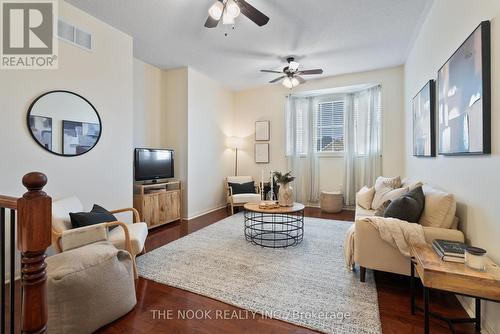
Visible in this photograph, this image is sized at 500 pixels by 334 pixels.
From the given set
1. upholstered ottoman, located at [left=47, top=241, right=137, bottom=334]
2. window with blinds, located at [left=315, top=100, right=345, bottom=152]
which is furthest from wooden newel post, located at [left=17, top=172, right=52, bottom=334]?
window with blinds, located at [left=315, top=100, right=345, bottom=152]

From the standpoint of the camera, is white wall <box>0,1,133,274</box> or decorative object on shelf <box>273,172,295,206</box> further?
decorative object on shelf <box>273,172,295,206</box>

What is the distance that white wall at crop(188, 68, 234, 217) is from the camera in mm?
4879

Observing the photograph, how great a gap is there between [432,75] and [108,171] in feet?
13.7

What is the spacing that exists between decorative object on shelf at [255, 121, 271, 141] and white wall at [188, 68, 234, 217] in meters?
0.72

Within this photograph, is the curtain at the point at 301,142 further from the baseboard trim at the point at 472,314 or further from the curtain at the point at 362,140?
the baseboard trim at the point at 472,314

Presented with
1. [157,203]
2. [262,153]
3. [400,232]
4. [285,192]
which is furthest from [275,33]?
[157,203]

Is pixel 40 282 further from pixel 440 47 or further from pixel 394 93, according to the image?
pixel 394 93

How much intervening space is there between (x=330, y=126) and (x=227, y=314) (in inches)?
189

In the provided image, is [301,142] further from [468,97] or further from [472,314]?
[472,314]

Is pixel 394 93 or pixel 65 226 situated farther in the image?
pixel 394 93

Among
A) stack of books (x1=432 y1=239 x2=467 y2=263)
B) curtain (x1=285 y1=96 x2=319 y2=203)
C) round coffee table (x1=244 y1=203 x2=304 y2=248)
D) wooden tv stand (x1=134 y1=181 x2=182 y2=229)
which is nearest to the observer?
stack of books (x1=432 y1=239 x2=467 y2=263)

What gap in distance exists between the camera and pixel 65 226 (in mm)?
2252

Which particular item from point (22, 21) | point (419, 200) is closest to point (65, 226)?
point (22, 21)

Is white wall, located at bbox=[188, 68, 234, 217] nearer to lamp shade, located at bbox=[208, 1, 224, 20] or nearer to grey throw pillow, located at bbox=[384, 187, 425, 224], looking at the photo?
lamp shade, located at bbox=[208, 1, 224, 20]
